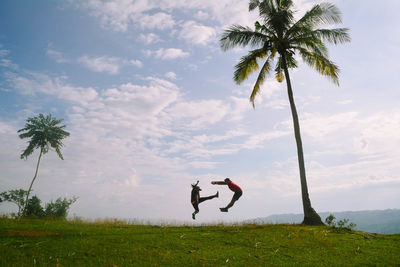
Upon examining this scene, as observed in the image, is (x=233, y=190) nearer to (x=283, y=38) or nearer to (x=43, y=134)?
(x=283, y=38)

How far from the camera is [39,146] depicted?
3994 cm

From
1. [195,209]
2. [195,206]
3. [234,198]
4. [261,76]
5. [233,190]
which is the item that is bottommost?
[195,209]

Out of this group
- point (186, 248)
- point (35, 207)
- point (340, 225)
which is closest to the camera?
point (186, 248)

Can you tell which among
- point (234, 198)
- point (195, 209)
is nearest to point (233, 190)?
point (234, 198)

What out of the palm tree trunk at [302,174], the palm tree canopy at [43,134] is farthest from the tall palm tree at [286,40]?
the palm tree canopy at [43,134]

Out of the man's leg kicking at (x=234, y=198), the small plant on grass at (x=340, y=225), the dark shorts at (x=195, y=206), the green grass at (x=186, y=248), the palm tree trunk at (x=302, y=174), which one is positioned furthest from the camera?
the palm tree trunk at (x=302, y=174)

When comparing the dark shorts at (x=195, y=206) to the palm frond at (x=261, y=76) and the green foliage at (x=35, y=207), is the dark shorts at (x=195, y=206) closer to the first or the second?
the palm frond at (x=261, y=76)

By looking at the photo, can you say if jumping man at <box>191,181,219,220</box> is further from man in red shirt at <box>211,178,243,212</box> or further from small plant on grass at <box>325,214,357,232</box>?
small plant on grass at <box>325,214,357,232</box>

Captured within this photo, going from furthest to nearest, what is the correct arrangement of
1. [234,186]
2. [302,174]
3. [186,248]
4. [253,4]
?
[253,4] → [302,174] → [234,186] → [186,248]

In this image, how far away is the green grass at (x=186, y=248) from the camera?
26.1 ft

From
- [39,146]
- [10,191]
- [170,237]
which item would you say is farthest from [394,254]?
[10,191]

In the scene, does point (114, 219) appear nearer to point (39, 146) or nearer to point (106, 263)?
point (106, 263)

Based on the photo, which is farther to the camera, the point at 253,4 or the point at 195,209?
the point at 253,4

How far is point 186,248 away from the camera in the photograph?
31.2ft
